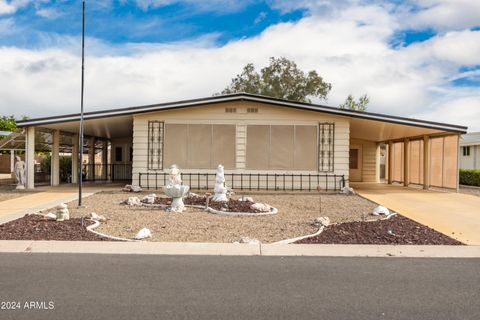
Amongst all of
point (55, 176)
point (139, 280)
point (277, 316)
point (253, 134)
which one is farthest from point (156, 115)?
point (277, 316)

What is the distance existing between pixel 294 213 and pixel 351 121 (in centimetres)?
862

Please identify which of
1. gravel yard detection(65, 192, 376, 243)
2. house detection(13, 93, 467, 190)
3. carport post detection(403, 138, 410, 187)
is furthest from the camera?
carport post detection(403, 138, 410, 187)

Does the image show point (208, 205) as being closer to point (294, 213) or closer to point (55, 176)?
point (294, 213)

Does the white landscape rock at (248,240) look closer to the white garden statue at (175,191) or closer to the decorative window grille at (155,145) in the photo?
the white garden statue at (175,191)

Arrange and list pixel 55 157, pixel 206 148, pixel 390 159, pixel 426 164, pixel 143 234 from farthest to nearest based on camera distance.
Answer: pixel 390 159 → pixel 426 164 → pixel 55 157 → pixel 206 148 → pixel 143 234

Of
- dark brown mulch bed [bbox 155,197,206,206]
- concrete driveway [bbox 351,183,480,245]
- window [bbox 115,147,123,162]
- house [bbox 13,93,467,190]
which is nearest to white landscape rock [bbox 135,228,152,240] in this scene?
dark brown mulch bed [bbox 155,197,206,206]

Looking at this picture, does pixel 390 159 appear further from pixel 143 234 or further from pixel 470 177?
pixel 143 234

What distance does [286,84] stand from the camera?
4766cm

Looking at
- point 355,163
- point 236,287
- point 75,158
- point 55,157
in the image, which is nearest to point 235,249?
point 236,287

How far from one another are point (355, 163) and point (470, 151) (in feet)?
42.3

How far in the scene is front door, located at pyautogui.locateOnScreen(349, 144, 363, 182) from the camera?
28094mm

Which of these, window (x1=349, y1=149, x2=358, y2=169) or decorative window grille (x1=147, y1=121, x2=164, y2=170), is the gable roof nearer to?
decorative window grille (x1=147, y1=121, x2=164, y2=170)

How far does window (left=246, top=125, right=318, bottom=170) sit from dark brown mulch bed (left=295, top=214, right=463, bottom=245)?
905cm

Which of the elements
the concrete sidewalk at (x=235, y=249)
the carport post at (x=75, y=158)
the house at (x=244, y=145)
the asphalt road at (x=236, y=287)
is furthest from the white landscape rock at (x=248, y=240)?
the carport post at (x=75, y=158)
